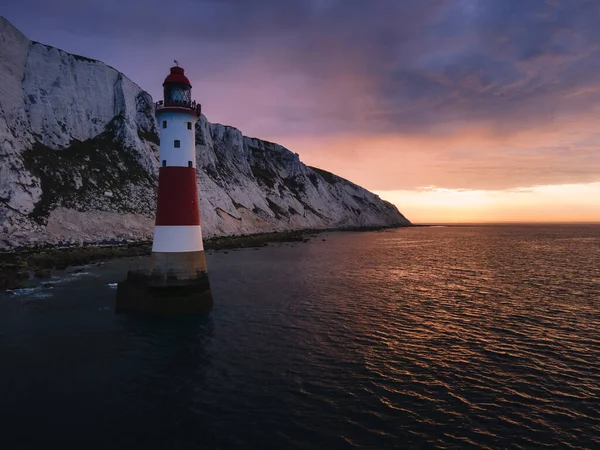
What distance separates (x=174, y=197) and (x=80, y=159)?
208 ft

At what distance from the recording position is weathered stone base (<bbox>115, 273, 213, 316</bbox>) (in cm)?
2422

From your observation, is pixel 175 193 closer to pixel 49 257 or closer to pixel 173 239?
pixel 173 239

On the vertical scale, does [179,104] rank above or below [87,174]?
below

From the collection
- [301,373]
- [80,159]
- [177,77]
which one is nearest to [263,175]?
[80,159]

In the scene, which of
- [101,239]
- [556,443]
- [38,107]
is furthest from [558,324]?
[38,107]

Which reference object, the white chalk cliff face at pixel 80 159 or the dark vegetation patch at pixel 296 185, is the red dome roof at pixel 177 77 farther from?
the dark vegetation patch at pixel 296 185

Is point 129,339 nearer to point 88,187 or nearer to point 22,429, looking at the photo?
point 22,429

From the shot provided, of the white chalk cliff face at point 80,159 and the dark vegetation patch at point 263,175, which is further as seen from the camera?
the dark vegetation patch at point 263,175

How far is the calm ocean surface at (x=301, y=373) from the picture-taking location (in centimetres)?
1228

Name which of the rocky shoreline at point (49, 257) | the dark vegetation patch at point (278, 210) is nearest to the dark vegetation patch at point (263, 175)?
the dark vegetation patch at point (278, 210)

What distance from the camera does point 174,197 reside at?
77.2 feet

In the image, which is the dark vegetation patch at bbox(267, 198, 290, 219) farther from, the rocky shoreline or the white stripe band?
the white stripe band

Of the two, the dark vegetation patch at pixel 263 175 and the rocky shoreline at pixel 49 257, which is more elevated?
the dark vegetation patch at pixel 263 175

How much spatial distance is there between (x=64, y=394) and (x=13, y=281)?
1024 inches
